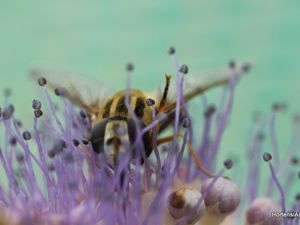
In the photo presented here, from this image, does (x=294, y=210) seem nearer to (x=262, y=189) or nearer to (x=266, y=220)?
(x=266, y=220)

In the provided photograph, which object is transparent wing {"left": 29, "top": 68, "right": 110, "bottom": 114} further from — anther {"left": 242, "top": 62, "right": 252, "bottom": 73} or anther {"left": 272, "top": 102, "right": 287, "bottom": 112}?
anther {"left": 272, "top": 102, "right": 287, "bottom": 112}

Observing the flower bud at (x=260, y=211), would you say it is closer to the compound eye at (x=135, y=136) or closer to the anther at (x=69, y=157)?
the compound eye at (x=135, y=136)

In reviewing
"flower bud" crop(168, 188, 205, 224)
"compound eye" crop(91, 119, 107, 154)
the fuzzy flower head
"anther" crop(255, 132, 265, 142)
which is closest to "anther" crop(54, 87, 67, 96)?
the fuzzy flower head

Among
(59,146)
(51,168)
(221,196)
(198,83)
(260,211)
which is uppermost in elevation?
(198,83)

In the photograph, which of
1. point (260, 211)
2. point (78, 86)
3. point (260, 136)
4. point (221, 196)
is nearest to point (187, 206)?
point (221, 196)

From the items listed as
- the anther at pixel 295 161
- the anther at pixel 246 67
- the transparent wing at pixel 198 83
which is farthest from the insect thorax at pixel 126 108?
the anther at pixel 295 161

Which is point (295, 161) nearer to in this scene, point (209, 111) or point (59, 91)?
point (209, 111)

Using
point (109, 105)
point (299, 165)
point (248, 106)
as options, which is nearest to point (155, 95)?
point (109, 105)

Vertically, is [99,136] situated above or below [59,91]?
below

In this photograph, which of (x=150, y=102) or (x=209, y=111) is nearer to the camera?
(x=150, y=102)
